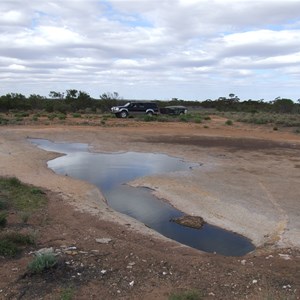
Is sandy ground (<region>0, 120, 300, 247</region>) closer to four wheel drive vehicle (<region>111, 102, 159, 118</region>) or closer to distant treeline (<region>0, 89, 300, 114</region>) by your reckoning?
four wheel drive vehicle (<region>111, 102, 159, 118</region>)

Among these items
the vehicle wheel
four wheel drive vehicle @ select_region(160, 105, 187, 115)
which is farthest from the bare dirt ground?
four wheel drive vehicle @ select_region(160, 105, 187, 115)

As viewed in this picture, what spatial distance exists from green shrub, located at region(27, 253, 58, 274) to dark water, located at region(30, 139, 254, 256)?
293 centimetres

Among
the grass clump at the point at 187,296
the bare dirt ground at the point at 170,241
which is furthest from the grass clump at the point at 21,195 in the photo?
the grass clump at the point at 187,296

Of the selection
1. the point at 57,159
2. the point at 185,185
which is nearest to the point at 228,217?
the point at 185,185

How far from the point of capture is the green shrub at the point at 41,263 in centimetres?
577

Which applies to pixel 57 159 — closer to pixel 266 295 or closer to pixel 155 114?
pixel 266 295

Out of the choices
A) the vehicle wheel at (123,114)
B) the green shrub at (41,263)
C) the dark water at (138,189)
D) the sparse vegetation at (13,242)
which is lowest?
the dark water at (138,189)

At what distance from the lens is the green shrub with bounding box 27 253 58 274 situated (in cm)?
577

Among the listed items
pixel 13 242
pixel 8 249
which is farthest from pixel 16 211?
pixel 8 249

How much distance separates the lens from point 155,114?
42.2m

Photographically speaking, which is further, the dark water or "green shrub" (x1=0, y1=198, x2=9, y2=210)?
"green shrub" (x1=0, y1=198, x2=9, y2=210)

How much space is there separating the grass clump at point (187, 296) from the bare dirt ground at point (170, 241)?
0.48 ft

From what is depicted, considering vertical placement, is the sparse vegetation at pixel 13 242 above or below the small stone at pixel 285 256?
above

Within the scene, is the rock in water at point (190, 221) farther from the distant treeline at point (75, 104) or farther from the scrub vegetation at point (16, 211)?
the distant treeline at point (75, 104)
